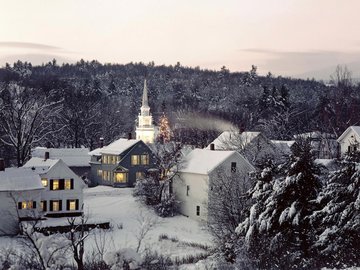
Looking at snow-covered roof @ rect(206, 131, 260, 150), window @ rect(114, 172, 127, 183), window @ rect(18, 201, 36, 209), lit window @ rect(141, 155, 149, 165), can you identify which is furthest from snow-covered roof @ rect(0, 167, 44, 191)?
snow-covered roof @ rect(206, 131, 260, 150)

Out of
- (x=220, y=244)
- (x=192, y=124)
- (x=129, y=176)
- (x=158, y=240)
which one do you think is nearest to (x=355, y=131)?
(x=129, y=176)

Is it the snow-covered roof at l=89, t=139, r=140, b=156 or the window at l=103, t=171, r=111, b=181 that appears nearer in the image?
the snow-covered roof at l=89, t=139, r=140, b=156

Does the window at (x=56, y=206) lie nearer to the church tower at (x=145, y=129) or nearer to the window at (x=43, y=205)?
the window at (x=43, y=205)

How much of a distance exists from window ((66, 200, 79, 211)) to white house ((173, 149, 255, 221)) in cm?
888

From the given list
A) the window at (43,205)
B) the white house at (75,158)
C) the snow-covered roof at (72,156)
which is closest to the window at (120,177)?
the white house at (75,158)

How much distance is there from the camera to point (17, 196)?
4444 cm

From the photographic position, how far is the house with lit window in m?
63.6

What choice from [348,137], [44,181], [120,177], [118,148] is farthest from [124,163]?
[348,137]

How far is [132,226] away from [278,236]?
19.7 metres

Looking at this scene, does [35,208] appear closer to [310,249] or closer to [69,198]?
[69,198]

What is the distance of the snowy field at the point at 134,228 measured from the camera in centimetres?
3969

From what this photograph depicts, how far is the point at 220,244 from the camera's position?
109ft

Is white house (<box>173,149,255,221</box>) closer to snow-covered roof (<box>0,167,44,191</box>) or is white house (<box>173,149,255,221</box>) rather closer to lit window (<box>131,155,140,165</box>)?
lit window (<box>131,155,140,165</box>)

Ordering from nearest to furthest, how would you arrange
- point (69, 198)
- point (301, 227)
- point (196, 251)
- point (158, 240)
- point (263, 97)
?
point (301, 227), point (196, 251), point (158, 240), point (69, 198), point (263, 97)
